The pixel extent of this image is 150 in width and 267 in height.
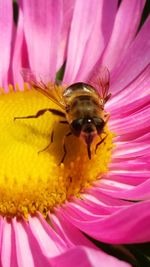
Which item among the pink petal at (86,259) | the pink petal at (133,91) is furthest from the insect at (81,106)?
the pink petal at (86,259)

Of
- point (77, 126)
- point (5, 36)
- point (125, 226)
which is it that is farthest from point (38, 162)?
point (5, 36)

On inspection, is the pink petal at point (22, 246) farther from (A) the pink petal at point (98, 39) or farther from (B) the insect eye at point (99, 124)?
(A) the pink petal at point (98, 39)

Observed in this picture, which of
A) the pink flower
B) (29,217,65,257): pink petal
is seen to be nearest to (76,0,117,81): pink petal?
the pink flower

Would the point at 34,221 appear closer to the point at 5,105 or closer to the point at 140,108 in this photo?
the point at 5,105

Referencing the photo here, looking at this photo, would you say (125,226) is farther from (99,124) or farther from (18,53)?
(18,53)

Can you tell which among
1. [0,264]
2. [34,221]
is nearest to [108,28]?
[34,221]

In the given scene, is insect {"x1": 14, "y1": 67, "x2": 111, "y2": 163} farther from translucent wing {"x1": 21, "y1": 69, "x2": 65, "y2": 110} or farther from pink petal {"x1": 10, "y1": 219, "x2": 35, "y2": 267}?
pink petal {"x1": 10, "y1": 219, "x2": 35, "y2": 267}
